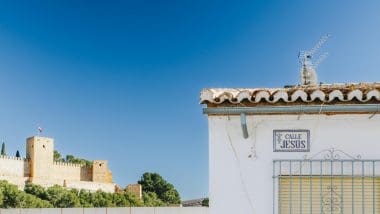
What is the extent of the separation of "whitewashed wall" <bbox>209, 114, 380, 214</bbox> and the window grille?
5 centimetres

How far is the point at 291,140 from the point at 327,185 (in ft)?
1.32

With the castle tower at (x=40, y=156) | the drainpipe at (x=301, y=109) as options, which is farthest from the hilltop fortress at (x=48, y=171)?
the drainpipe at (x=301, y=109)

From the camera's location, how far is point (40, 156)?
58844 millimetres

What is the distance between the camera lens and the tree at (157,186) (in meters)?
67.5

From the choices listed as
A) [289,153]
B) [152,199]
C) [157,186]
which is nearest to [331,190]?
[289,153]

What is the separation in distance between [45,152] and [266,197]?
5708 centimetres

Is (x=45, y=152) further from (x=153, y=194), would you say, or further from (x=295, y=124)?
(x=295, y=124)

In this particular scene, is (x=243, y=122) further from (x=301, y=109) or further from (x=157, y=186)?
(x=157, y=186)

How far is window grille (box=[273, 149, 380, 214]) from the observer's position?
434cm

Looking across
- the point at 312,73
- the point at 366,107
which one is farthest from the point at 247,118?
the point at 312,73

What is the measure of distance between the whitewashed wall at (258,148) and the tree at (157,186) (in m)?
63.4

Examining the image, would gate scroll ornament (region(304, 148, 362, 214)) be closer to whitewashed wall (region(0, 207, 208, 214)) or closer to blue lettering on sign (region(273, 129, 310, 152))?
blue lettering on sign (region(273, 129, 310, 152))

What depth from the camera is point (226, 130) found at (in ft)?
14.7

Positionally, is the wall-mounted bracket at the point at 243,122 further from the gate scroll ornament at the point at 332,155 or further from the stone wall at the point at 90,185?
the stone wall at the point at 90,185
